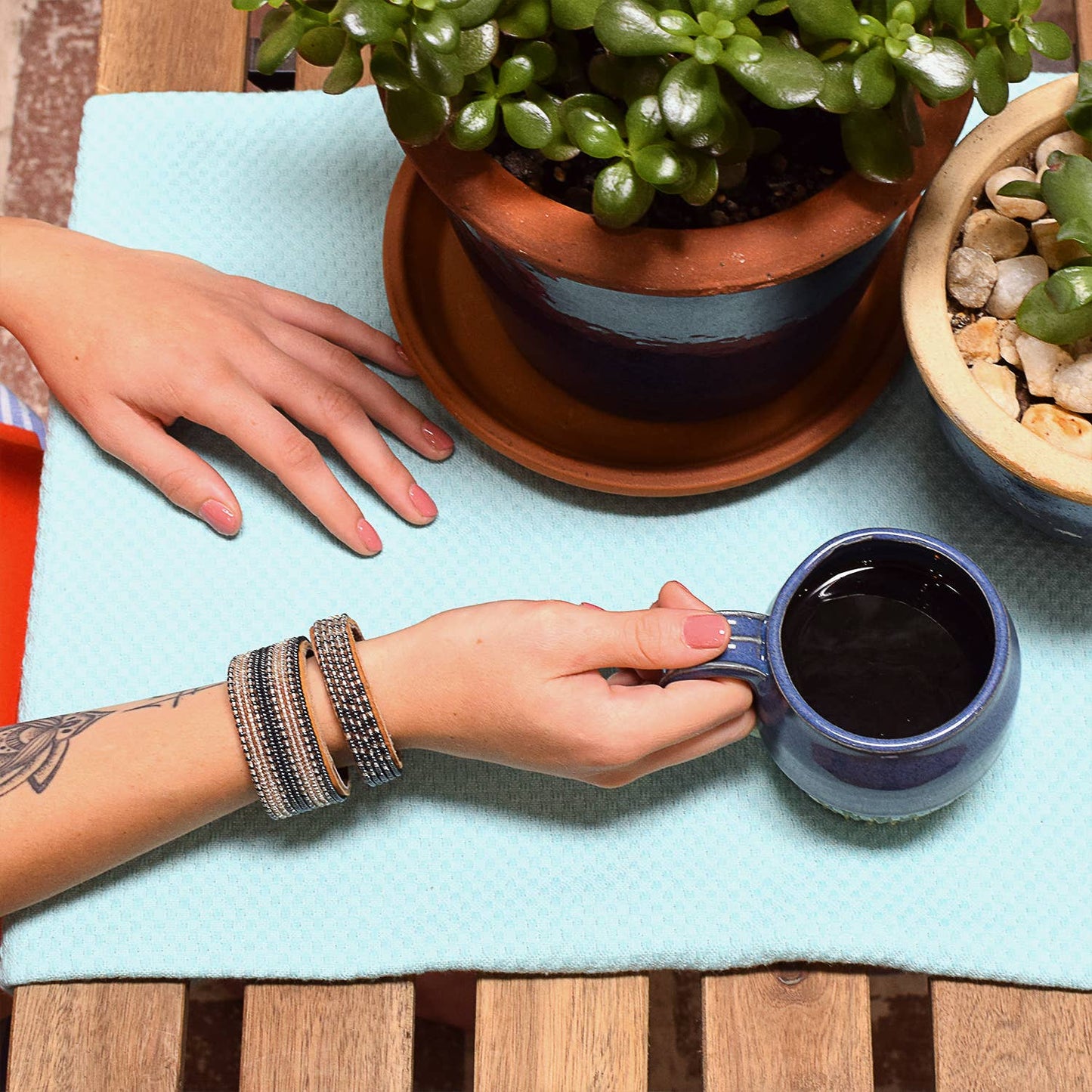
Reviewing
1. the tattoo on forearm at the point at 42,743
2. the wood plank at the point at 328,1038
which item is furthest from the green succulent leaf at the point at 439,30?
the wood plank at the point at 328,1038

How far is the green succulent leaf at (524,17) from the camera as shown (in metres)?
0.43

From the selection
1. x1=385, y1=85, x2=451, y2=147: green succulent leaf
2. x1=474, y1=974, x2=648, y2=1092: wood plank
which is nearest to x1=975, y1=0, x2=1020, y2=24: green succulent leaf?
x1=385, y1=85, x2=451, y2=147: green succulent leaf

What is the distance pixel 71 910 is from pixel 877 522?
1.53 feet

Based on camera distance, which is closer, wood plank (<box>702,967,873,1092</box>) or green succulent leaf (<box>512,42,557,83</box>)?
green succulent leaf (<box>512,42,557,83</box>)

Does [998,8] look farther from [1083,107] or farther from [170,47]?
[170,47]

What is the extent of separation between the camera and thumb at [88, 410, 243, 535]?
623 millimetres

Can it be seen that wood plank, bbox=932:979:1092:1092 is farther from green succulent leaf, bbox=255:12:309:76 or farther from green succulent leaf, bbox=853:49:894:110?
green succulent leaf, bbox=255:12:309:76

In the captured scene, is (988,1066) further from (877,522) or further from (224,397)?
(224,397)

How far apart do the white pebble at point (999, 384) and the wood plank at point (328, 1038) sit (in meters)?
0.40

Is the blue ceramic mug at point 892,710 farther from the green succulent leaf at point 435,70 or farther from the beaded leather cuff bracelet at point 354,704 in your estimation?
the green succulent leaf at point 435,70

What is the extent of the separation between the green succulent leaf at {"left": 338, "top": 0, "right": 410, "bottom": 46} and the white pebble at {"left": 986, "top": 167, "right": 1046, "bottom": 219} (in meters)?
0.29

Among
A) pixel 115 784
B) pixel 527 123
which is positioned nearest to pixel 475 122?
pixel 527 123

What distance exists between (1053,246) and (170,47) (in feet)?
1.82

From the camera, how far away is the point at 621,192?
0.43 meters
